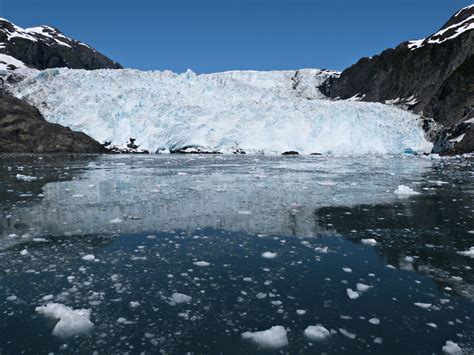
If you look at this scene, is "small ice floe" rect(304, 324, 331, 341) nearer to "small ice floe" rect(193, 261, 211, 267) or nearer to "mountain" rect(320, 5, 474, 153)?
"small ice floe" rect(193, 261, 211, 267)

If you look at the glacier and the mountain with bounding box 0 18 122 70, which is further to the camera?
the mountain with bounding box 0 18 122 70

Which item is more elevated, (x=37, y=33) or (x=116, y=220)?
(x=37, y=33)

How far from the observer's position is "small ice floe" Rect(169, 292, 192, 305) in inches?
138

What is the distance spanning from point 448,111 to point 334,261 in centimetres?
4735

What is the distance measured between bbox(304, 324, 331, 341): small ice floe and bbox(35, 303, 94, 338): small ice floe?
1.62 meters

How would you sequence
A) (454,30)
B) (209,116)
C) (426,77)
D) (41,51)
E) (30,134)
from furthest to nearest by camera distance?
(41,51) < (454,30) < (426,77) < (209,116) < (30,134)

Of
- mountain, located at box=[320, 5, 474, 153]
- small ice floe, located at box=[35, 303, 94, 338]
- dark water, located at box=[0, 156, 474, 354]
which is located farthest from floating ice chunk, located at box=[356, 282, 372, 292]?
mountain, located at box=[320, 5, 474, 153]

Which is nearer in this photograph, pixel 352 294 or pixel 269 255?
pixel 352 294

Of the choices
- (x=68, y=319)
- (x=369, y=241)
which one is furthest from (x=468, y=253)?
(x=68, y=319)

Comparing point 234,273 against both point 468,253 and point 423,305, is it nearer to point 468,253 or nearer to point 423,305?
point 423,305

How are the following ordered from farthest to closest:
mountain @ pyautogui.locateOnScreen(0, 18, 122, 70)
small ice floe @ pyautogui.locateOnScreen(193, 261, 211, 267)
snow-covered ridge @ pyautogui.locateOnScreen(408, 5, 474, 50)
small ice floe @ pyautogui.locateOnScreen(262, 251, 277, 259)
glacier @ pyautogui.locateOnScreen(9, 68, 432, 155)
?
mountain @ pyautogui.locateOnScreen(0, 18, 122, 70)
snow-covered ridge @ pyautogui.locateOnScreen(408, 5, 474, 50)
glacier @ pyautogui.locateOnScreen(9, 68, 432, 155)
small ice floe @ pyautogui.locateOnScreen(262, 251, 277, 259)
small ice floe @ pyautogui.locateOnScreen(193, 261, 211, 267)

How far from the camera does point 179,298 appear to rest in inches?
140

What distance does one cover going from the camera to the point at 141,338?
2.88 metres

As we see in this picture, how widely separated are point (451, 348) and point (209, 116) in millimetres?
33539
